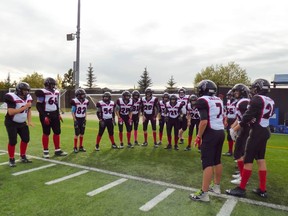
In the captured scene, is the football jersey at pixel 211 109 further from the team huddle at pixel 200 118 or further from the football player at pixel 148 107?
the football player at pixel 148 107

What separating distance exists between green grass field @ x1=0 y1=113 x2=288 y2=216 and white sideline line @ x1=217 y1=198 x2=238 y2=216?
7cm

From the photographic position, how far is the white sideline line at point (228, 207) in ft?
13.7

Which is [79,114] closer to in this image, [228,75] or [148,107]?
[148,107]

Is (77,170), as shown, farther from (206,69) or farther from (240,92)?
(206,69)

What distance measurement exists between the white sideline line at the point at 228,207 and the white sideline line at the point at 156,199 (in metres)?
1.00

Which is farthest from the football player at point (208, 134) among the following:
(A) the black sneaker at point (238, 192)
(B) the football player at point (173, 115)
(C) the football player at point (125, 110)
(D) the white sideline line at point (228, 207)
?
(C) the football player at point (125, 110)

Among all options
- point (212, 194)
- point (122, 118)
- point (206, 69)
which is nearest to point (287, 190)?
point (212, 194)

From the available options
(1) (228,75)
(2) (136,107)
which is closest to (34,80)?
(1) (228,75)

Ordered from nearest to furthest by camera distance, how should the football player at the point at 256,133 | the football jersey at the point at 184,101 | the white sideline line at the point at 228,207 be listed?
the white sideline line at the point at 228,207 → the football player at the point at 256,133 → the football jersey at the point at 184,101

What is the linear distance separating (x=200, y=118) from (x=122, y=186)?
206cm

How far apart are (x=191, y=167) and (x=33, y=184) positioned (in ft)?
12.2

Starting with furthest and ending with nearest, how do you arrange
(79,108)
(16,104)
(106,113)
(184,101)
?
(184,101) < (106,113) < (79,108) < (16,104)

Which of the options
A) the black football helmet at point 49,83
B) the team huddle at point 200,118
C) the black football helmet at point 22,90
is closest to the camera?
the team huddle at point 200,118

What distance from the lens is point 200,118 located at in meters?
4.70
